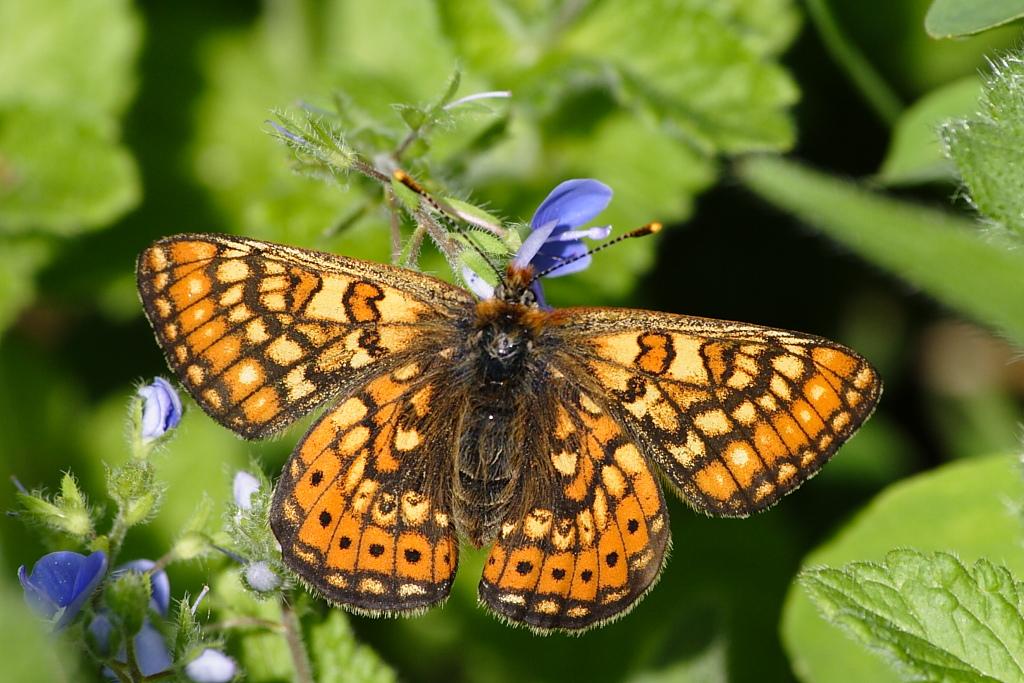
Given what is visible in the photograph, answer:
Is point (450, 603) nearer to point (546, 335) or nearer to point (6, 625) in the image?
point (546, 335)

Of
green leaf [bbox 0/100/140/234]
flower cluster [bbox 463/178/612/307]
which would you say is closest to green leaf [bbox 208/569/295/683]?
flower cluster [bbox 463/178/612/307]

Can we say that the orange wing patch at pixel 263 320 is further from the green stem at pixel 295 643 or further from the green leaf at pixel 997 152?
the green leaf at pixel 997 152

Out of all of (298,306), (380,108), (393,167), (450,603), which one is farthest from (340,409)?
(450,603)

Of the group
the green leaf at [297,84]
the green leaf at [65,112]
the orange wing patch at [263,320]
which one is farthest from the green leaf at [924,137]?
the green leaf at [65,112]

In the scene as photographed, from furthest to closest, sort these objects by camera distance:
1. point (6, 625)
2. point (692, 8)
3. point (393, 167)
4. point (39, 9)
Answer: point (39, 9), point (692, 8), point (393, 167), point (6, 625)

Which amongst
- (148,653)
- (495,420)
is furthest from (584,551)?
(148,653)

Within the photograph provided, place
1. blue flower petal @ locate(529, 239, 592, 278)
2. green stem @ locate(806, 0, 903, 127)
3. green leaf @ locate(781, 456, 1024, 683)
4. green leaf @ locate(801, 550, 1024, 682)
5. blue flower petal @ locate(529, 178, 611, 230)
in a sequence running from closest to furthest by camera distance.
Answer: green leaf @ locate(801, 550, 1024, 682) → blue flower petal @ locate(529, 178, 611, 230) → blue flower petal @ locate(529, 239, 592, 278) → green leaf @ locate(781, 456, 1024, 683) → green stem @ locate(806, 0, 903, 127)

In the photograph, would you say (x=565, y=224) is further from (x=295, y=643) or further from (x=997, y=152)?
(x=295, y=643)

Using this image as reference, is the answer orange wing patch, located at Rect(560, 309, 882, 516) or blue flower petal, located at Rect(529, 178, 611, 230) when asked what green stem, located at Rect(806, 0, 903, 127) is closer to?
blue flower petal, located at Rect(529, 178, 611, 230)
